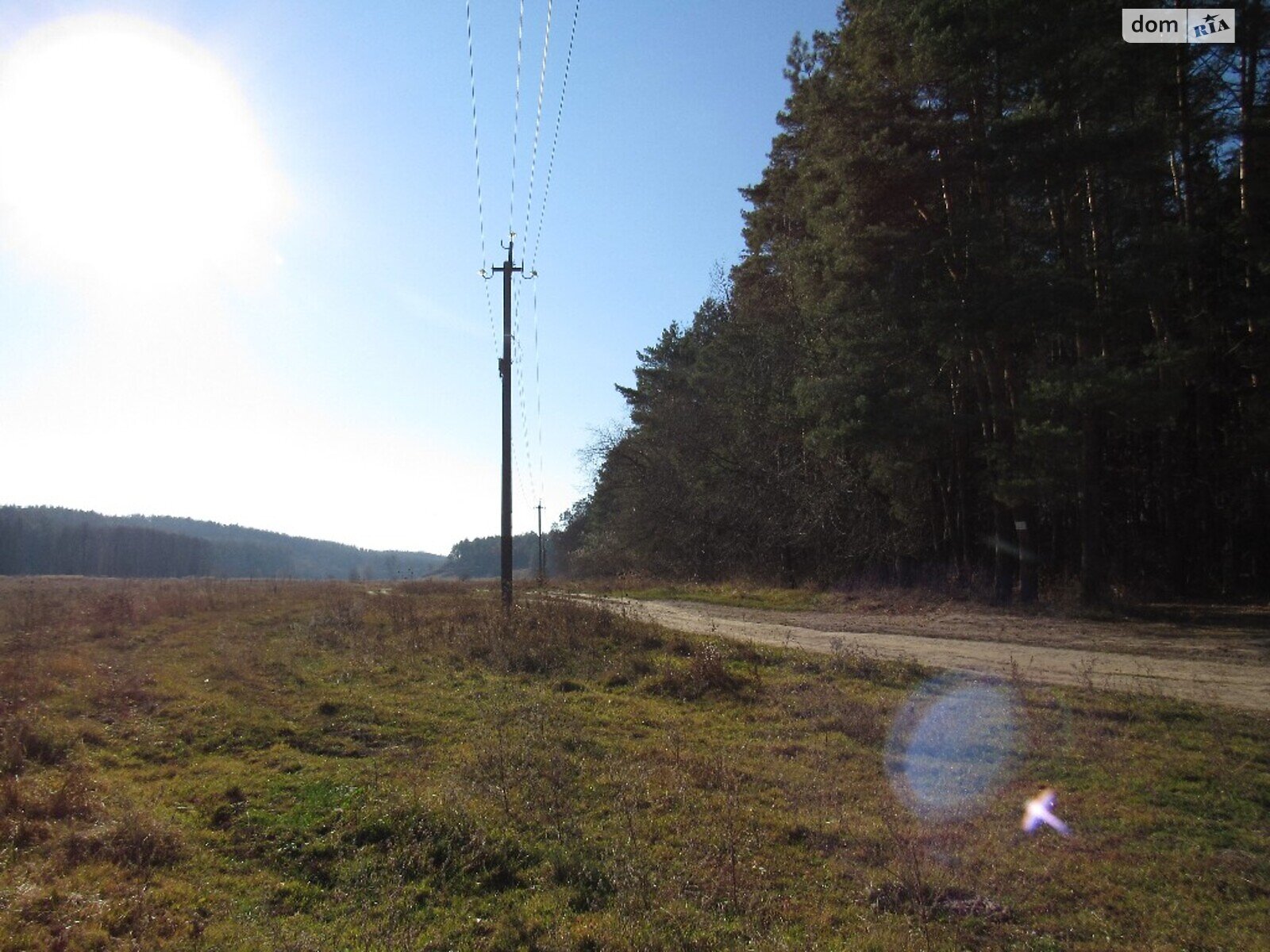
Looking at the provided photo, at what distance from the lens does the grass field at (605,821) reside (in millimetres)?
4535

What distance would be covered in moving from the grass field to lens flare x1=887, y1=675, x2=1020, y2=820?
0.13 meters

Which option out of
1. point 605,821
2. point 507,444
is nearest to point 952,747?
point 605,821

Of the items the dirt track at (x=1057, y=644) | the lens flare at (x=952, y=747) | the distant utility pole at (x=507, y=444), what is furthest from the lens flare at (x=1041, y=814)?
the distant utility pole at (x=507, y=444)

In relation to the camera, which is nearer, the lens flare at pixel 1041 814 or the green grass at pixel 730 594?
the lens flare at pixel 1041 814

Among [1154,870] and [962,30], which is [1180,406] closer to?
[962,30]

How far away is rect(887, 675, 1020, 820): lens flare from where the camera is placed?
634 cm

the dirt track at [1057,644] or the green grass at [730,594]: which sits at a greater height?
the dirt track at [1057,644]

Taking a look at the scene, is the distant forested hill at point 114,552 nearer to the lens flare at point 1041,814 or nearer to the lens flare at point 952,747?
the lens flare at point 952,747

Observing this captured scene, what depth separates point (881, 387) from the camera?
19.7 m

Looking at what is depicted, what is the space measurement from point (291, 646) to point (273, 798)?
9063mm

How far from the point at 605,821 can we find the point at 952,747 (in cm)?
336

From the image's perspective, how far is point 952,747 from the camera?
295 inches

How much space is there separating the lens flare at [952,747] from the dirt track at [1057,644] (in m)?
1.19

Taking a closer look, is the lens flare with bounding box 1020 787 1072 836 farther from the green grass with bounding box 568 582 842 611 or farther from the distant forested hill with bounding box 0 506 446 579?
the distant forested hill with bounding box 0 506 446 579
